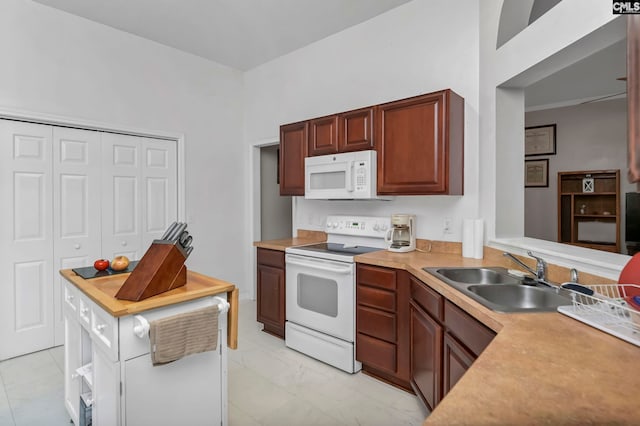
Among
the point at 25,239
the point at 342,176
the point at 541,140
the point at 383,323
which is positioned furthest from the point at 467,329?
the point at 541,140

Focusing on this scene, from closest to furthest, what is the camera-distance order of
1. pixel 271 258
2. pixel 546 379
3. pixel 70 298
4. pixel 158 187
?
pixel 546 379 < pixel 70 298 < pixel 271 258 < pixel 158 187

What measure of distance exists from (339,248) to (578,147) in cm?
411

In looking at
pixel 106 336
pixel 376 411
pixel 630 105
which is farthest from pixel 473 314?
pixel 106 336

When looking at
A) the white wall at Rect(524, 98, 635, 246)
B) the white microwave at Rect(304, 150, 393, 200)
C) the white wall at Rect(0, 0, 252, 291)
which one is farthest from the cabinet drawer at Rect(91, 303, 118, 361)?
the white wall at Rect(524, 98, 635, 246)

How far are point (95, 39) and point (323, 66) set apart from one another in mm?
2283

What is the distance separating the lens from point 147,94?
3664 mm

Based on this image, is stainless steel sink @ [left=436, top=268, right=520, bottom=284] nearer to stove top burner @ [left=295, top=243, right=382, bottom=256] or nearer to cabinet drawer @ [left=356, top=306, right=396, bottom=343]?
cabinet drawer @ [left=356, top=306, right=396, bottom=343]

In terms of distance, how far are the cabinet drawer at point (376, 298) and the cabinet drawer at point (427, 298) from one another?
187 millimetres

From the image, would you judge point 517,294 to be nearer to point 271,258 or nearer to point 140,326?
point 140,326

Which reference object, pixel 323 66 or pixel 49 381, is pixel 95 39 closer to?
pixel 323 66

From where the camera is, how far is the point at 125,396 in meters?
1.40

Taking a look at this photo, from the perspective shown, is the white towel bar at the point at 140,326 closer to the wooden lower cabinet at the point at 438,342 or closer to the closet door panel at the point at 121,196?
the wooden lower cabinet at the point at 438,342

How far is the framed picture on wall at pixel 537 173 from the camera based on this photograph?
505 cm

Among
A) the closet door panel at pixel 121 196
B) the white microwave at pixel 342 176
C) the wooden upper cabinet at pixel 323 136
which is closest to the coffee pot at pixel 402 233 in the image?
the white microwave at pixel 342 176
